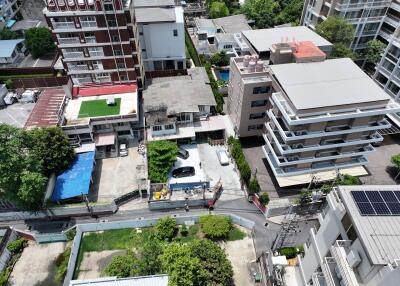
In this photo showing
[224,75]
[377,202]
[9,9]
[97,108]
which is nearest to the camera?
[377,202]

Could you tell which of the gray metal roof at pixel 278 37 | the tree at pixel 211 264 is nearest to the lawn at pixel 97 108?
the gray metal roof at pixel 278 37

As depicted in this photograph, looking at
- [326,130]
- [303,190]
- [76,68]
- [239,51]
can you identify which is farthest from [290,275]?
[76,68]

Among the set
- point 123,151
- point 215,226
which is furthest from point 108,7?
point 215,226

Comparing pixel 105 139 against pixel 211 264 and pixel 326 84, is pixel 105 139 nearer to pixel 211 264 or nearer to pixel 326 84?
pixel 211 264

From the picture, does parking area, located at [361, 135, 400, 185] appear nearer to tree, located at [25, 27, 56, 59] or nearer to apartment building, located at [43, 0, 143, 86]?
apartment building, located at [43, 0, 143, 86]

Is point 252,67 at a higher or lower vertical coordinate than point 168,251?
higher
